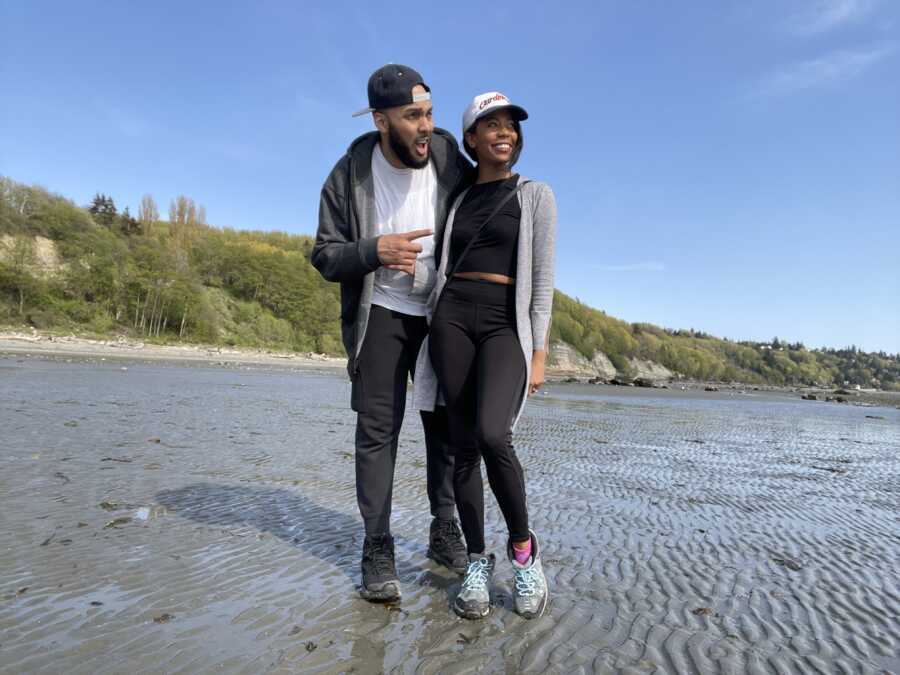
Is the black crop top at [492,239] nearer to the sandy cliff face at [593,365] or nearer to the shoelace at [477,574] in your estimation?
the shoelace at [477,574]

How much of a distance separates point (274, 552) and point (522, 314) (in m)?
1.83

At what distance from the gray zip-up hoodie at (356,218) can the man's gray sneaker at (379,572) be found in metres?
0.84

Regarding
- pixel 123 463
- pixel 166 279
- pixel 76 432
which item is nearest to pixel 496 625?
pixel 123 463

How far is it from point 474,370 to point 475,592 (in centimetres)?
98

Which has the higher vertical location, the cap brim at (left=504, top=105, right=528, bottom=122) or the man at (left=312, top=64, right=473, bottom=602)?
the cap brim at (left=504, top=105, right=528, bottom=122)

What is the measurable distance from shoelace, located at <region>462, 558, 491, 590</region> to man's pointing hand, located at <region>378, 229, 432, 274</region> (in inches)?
55.0

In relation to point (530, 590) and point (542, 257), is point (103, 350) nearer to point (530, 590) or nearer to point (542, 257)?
point (542, 257)

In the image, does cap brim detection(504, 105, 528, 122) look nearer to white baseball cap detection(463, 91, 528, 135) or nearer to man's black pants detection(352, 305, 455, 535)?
white baseball cap detection(463, 91, 528, 135)

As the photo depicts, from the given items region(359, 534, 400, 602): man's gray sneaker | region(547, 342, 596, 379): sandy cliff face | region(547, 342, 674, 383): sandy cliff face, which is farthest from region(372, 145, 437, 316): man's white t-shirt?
region(547, 342, 596, 379): sandy cliff face

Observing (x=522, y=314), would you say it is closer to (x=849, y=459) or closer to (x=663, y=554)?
(x=663, y=554)

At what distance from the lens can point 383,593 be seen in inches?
95.4

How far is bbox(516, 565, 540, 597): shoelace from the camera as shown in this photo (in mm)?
2398

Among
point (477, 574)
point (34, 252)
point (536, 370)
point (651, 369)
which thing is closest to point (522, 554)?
point (477, 574)

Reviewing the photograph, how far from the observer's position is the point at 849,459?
8516 millimetres
